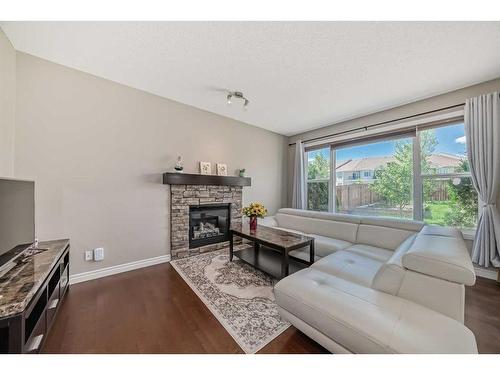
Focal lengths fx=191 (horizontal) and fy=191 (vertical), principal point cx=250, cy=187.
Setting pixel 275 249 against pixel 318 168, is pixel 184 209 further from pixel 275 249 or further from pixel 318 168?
pixel 318 168

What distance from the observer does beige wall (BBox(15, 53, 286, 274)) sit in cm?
206

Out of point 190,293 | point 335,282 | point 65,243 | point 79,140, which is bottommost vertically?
point 190,293

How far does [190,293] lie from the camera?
2.05 m

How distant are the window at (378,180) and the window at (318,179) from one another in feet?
0.77

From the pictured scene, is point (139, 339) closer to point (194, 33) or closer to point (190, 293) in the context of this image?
point (190, 293)

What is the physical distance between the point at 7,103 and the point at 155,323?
2458 millimetres

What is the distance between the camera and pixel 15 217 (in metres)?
1.41

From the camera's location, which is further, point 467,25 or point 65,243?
point 65,243

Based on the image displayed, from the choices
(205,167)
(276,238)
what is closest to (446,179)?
(276,238)

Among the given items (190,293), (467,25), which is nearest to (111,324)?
(190,293)

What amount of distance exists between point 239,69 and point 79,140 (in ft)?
6.82

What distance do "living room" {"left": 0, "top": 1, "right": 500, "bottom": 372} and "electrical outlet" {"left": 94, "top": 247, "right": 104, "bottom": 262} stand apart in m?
0.05
